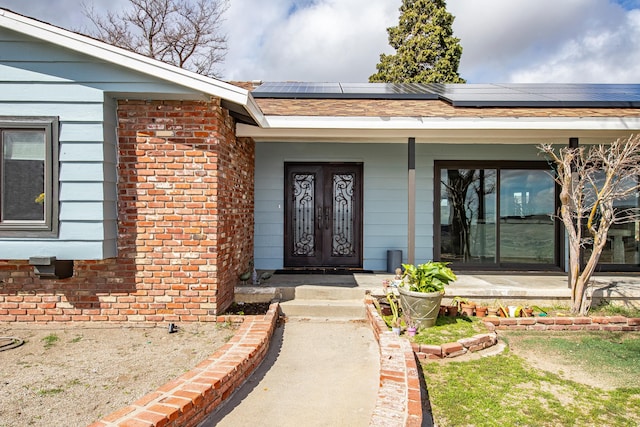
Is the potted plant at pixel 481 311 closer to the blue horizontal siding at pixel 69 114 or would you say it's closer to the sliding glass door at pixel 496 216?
the sliding glass door at pixel 496 216

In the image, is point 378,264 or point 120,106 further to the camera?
point 378,264

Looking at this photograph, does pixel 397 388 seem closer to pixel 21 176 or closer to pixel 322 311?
pixel 322 311

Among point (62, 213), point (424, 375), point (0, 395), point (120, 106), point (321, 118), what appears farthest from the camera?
point (321, 118)

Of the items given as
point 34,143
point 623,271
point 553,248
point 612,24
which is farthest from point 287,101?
point 612,24

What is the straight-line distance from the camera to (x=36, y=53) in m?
3.96

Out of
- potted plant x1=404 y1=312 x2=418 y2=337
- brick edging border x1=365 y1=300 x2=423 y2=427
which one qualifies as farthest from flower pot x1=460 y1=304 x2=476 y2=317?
brick edging border x1=365 y1=300 x2=423 y2=427

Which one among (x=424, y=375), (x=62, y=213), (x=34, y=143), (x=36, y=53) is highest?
(x=36, y=53)

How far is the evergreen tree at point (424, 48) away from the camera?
18422 millimetres

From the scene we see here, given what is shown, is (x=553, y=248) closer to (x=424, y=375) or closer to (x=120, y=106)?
(x=424, y=375)

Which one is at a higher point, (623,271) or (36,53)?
(36,53)

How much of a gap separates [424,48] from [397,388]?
19564 millimetres

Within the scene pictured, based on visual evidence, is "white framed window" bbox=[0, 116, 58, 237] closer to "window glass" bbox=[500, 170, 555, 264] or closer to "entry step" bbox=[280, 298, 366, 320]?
"entry step" bbox=[280, 298, 366, 320]

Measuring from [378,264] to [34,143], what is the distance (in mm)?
5417

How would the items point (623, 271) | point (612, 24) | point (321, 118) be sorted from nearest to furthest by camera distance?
point (321, 118) < point (623, 271) < point (612, 24)
